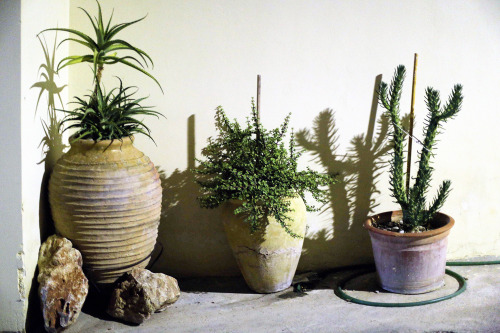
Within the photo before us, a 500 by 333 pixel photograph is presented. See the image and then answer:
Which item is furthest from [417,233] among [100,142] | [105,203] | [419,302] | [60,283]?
[60,283]

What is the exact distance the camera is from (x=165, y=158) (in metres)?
3.90

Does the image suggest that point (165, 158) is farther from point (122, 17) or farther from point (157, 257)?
point (122, 17)

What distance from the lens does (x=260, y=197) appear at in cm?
355

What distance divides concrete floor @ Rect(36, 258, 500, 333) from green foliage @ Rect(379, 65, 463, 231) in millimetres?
528

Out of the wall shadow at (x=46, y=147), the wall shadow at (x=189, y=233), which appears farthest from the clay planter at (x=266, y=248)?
the wall shadow at (x=46, y=147)

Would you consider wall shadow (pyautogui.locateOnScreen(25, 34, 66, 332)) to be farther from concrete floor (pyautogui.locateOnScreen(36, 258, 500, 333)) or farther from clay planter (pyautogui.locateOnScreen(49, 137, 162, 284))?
concrete floor (pyautogui.locateOnScreen(36, 258, 500, 333))

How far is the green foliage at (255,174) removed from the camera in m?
3.55

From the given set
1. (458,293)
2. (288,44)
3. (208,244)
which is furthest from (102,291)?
(458,293)

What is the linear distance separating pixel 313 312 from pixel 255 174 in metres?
0.92

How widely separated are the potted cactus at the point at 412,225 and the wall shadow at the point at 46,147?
206cm

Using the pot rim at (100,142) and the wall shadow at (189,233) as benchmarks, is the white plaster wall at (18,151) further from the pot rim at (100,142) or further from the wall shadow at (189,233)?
the wall shadow at (189,233)

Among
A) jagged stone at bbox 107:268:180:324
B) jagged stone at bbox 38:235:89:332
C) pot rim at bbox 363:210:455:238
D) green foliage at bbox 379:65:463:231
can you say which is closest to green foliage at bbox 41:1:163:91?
jagged stone at bbox 38:235:89:332

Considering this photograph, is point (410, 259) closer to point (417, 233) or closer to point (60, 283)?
point (417, 233)

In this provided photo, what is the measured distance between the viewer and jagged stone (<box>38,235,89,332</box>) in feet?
10.4
